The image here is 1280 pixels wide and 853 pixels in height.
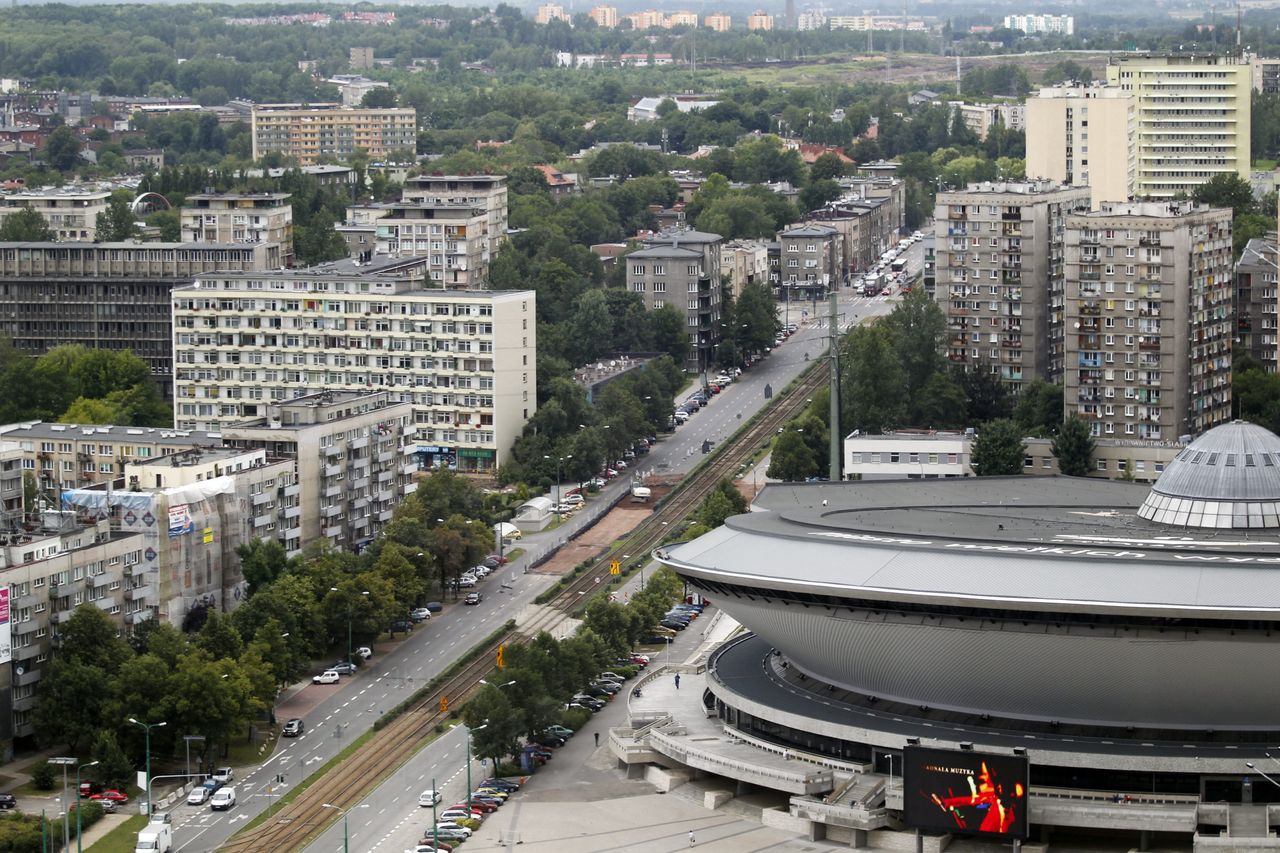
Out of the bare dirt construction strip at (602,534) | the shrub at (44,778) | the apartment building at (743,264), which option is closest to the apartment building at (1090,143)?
the apartment building at (743,264)

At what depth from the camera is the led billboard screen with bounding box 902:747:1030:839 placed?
80062 mm

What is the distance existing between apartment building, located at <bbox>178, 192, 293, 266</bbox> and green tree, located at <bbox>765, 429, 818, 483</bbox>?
49.2m

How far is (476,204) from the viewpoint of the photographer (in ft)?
591

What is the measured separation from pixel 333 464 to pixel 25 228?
72.4 m

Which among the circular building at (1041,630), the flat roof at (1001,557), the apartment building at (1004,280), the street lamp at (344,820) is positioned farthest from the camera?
the apartment building at (1004,280)

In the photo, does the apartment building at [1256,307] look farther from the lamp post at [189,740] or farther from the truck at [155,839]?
the truck at [155,839]

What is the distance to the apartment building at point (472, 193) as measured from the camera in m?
184

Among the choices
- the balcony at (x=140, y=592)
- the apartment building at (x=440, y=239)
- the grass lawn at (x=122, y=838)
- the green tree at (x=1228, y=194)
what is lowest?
the grass lawn at (x=122, y=838)

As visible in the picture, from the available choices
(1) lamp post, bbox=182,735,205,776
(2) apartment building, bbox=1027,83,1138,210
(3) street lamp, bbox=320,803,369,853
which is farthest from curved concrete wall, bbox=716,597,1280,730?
(2) apartment building, bbox=1027,83,1138,210

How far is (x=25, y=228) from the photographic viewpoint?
182500mm

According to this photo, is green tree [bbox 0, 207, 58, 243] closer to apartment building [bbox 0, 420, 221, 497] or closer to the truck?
apartment building [bbox 0, 420, 221, 497]

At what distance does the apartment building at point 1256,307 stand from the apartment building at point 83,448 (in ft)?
191

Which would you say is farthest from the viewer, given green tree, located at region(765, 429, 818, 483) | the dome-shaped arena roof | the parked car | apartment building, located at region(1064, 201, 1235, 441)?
green tree, located at region(765, 429, 818, 483)

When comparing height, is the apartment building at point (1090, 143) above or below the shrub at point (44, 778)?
above
